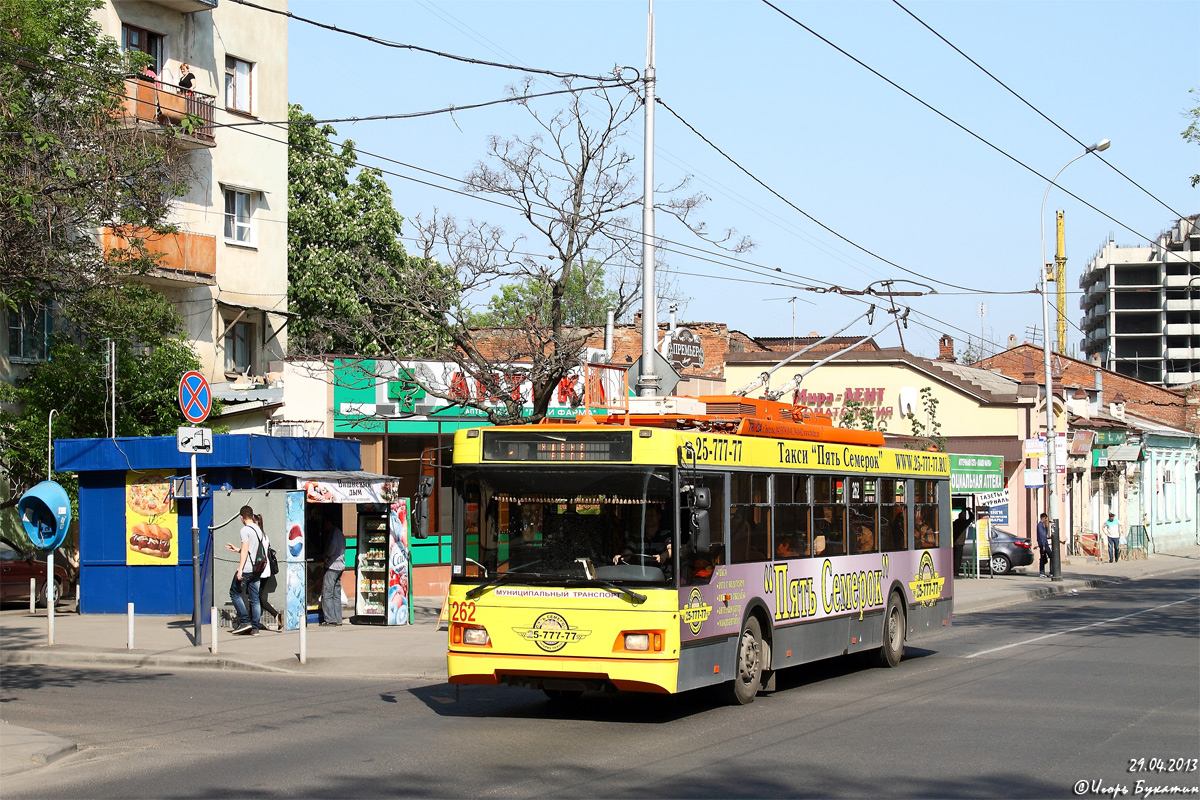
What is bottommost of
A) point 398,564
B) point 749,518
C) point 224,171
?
point 398,564

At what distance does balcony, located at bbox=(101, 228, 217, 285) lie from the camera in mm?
30891

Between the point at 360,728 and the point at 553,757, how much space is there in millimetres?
2287

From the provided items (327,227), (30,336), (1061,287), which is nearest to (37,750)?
(30,336)

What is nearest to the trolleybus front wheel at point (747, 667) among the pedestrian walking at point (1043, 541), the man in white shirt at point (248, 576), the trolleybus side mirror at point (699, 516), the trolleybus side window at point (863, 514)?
the trolleybus side mirror at point (699, 516)

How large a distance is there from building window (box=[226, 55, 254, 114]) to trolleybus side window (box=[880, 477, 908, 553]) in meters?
24.1

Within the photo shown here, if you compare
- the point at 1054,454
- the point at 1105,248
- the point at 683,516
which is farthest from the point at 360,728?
the point at 1105,248

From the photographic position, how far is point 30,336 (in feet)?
95.0

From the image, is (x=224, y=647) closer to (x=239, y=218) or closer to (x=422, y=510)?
(x=422, y=510)

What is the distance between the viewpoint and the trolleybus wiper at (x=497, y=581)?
1151 cm

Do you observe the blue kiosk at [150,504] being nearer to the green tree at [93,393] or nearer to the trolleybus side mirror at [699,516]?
the green tree at [93,393]

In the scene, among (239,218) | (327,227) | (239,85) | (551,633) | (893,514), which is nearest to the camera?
(551,633)

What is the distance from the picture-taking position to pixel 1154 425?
217ft

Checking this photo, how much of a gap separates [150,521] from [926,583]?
1230 cm

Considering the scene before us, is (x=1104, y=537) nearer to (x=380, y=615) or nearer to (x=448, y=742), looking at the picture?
(x=380, y=615)
